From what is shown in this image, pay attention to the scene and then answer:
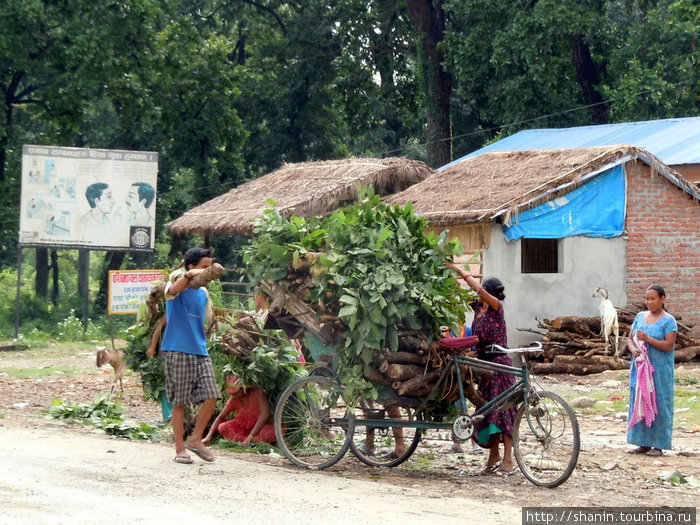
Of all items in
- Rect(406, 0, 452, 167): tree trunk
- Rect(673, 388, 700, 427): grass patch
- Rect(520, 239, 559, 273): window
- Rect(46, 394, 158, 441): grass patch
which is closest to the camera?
Rect(46, 394, 158, 441): grass patch

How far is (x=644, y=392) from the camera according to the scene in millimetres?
9289

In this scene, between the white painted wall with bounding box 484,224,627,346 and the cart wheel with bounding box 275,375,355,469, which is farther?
the white painted wall with bounding box 484,224,627,346

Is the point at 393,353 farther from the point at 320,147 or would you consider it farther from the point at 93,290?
the point at 93,290

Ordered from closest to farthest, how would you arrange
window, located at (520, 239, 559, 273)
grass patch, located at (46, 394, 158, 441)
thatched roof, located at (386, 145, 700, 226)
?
grass patch, located at (46, 394, 158, 441), thatched roof, located at (386, 145, 700, 226), window, located at (520, 239, 559, 273)

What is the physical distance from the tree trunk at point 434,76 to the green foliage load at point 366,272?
23460 millimetres

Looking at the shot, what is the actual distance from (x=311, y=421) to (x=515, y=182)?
33.3 ft

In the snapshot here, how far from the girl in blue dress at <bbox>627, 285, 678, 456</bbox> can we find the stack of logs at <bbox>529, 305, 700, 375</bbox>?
260 inches

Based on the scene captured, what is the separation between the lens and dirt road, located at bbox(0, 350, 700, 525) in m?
6.26

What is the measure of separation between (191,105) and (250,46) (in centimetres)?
585

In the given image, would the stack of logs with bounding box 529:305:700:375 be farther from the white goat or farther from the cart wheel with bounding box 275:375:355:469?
the cart wheel with bounding box 275:375:355:469

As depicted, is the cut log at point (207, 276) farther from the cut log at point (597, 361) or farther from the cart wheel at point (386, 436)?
the cut log at point (597, 361)

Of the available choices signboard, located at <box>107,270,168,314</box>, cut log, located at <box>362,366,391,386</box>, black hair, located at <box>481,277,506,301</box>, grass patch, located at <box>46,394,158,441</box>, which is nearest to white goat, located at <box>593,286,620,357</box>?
signboard, located at <box>107,270,168,314</box>

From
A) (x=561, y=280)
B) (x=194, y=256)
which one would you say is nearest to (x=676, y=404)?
(x=561, y=280)

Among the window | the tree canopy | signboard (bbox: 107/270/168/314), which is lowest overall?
signboard (bbox: 107/270/168/314)
